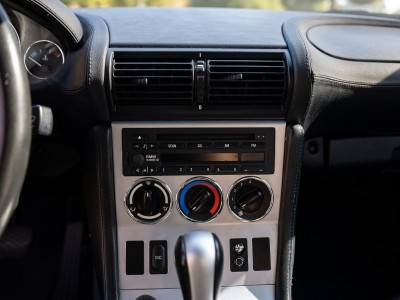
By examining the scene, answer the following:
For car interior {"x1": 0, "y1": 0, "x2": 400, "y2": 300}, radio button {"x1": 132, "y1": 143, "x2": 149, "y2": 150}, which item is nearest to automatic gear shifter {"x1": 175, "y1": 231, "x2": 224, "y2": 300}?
car interior {"x1": 0, "y1": 0, "x2": 400, "y2": 300}

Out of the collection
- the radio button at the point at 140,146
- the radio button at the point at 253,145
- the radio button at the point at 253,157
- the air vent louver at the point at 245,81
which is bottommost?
the radio button at the point at 253,157

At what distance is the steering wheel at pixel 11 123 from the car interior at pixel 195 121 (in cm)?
Result: 39

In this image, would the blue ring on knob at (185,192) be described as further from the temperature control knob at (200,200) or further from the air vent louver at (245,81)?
the air vent louver at (245,81)

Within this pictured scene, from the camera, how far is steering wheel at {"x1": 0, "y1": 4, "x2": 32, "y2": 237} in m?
0.87

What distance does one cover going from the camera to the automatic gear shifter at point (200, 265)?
4.33 feet

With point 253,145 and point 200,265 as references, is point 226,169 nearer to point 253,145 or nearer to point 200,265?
point 253,145

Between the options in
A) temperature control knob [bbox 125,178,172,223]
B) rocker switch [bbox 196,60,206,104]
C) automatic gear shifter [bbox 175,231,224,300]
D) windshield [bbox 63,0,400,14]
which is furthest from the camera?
windshield [bbox 63,0,400,14]

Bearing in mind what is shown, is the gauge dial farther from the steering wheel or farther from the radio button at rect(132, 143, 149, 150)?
the steering wheel

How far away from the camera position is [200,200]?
60.2 inches

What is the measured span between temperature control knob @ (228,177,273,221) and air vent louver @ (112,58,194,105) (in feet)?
1.03

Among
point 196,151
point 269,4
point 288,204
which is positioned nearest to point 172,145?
point 196,151

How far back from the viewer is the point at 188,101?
1447 millimetres

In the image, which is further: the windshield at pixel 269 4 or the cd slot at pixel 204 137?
the windshield at pixel 269 4

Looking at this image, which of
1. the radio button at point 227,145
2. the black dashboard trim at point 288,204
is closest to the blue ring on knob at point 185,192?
the radio button at point 227,145
